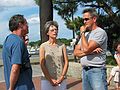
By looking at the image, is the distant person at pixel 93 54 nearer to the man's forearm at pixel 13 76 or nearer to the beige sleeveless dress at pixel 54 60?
the beige sleeveless dress at pixel 54 60

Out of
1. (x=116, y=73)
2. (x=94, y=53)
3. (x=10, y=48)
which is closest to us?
(x=10, y=48)

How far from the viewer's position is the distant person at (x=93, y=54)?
189 inches

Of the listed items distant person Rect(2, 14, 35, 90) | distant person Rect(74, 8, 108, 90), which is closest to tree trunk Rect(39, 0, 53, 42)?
distant person Rect(74, 8, 108, 90)

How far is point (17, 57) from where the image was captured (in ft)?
13.1

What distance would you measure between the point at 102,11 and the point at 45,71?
10.1m

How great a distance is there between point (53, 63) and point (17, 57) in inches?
47.6

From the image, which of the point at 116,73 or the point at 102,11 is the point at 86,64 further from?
the point at 102,11

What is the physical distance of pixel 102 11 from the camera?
14789 mm

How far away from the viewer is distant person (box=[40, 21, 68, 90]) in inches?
201

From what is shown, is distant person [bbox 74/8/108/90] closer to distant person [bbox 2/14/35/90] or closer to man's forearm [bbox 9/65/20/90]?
distant person [bbox 2/14/35/90]

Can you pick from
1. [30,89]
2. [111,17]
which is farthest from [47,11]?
[111,17]

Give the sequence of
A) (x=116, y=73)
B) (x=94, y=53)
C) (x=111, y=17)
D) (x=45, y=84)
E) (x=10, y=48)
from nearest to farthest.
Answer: (x=10, y=48)
(x=94, y=53)
(x=45, y=84)
(x=116, y=73)
(x=111, y=17)

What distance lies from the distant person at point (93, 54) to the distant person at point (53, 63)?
1.12 ft

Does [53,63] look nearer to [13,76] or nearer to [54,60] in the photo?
[54,60]
